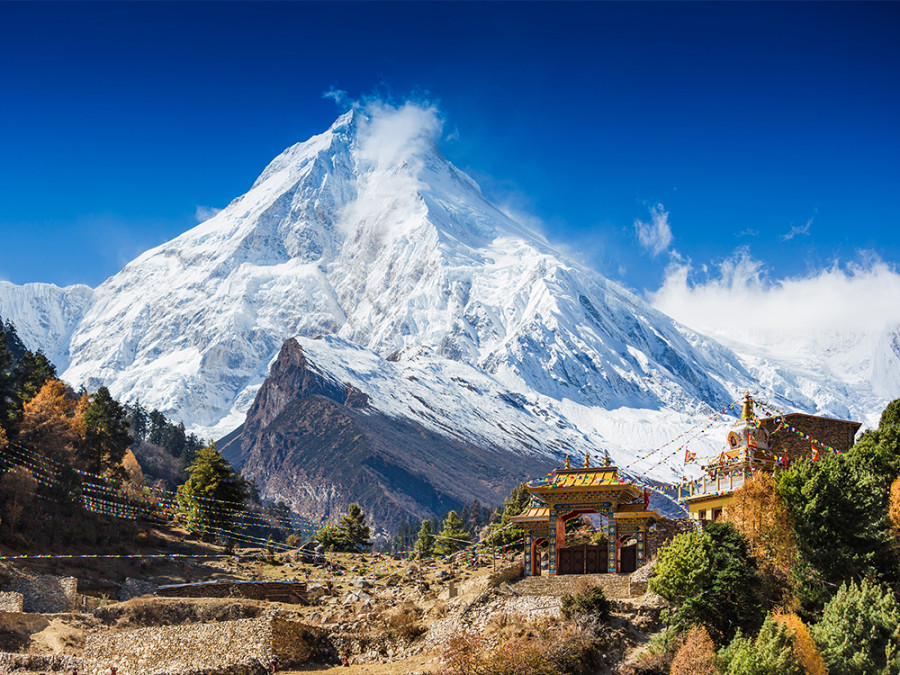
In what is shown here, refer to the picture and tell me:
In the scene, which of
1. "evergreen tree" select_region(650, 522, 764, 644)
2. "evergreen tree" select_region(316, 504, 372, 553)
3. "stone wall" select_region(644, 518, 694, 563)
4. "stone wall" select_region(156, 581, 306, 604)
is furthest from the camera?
"evergreen tree" select_region(316, 504, 372, 553)

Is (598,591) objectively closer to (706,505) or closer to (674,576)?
(674,576)

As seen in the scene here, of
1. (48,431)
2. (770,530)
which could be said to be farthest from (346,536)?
(770,530)

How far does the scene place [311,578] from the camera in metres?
57.8

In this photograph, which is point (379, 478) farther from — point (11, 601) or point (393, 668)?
point (393, 668)

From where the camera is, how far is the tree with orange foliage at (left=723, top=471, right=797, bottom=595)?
122ft

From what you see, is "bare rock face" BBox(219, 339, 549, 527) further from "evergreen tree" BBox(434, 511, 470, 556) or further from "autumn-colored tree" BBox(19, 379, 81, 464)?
"autumn-colored tree" BBox(19, 379, 81, 464)

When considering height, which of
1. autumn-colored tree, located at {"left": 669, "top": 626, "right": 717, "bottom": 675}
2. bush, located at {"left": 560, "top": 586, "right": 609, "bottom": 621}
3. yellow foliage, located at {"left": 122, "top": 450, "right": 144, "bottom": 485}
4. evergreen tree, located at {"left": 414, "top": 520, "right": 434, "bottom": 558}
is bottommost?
autumn-colored tree, located at {"left": 669, "top": 626, "right": 717, "bottom": 675}

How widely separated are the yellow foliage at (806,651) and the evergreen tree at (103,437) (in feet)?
166

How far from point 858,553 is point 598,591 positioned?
986 cm

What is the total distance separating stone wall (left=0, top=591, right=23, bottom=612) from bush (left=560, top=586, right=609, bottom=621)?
83.8 feet

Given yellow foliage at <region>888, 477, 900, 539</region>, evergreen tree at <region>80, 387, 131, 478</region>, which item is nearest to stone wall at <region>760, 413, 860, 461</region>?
yellow foliage at <region>888, 477, 900, 539</region>

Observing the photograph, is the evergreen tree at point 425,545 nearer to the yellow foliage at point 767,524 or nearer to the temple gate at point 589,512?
the temple gate at point 589,512

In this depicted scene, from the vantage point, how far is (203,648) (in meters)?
39.7

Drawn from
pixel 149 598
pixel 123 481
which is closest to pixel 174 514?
pixel 123 481
